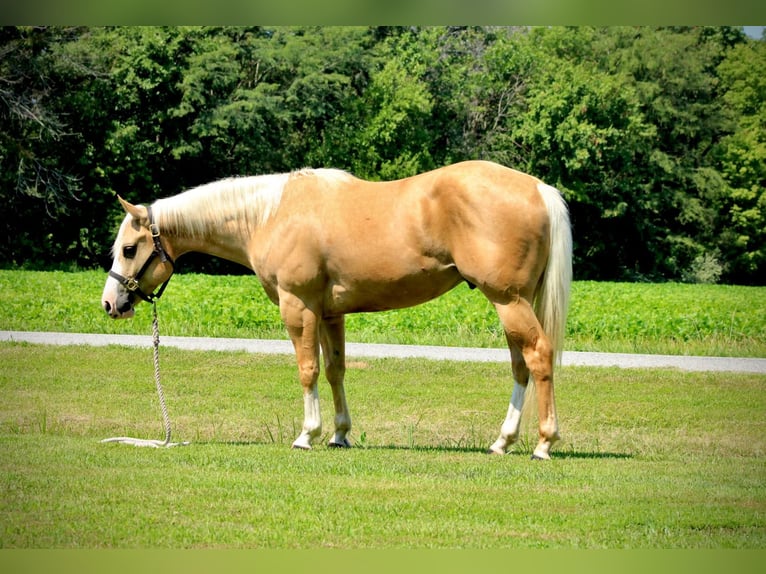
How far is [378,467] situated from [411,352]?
8.75 m

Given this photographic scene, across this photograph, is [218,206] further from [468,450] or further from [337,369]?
[468,450]

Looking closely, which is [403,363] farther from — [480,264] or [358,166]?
[358,166]

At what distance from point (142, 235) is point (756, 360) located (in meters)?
11.7

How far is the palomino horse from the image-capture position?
8055 millimetres

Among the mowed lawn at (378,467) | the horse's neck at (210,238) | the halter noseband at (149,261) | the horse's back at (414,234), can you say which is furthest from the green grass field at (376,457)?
the horse's neck at (210,238)

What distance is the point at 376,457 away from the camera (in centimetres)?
830

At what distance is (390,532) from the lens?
19.2 ft

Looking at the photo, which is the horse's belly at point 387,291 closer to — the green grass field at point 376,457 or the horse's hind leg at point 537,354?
the horse's hind leg at point 537,354

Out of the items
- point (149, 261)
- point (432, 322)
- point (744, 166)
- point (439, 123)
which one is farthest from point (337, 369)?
point (439, 123)

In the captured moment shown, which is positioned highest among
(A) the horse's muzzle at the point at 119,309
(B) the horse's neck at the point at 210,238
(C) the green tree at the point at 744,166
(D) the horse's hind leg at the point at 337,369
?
(B) the horse's neck at the point at 210,238

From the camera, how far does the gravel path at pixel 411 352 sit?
1572 cm

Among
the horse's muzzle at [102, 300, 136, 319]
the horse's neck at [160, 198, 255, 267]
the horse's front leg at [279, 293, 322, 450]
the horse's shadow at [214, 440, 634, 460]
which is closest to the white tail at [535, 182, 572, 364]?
the horse's shadow at [214, 440, 634, 460]

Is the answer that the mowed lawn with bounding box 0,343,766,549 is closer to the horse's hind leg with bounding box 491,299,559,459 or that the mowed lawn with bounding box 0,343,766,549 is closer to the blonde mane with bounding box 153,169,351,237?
the horse's hind leg with bounding box 491,299,559,459

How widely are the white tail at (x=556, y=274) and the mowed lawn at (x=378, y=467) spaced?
3.51 feet
